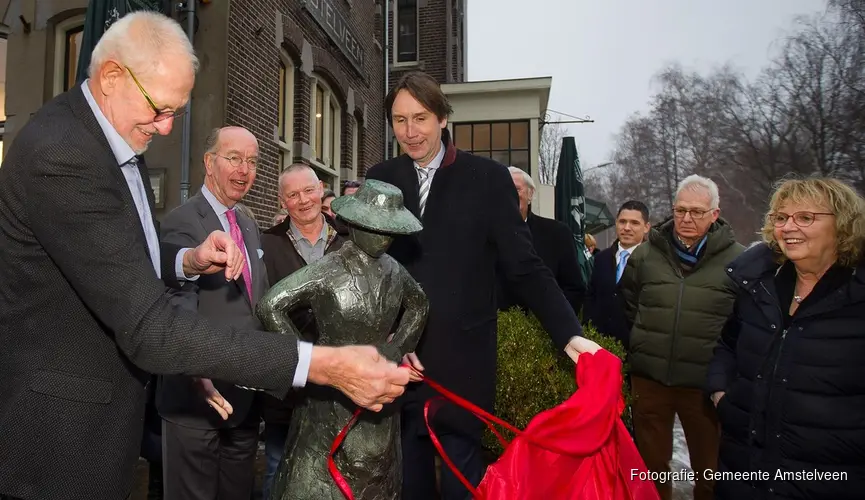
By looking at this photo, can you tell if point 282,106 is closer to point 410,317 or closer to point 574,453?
point 410,317

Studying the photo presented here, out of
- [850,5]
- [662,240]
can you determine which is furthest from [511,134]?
[662,240]

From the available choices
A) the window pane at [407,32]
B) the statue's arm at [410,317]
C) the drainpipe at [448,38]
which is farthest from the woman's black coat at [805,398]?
the window pane at [407,32]

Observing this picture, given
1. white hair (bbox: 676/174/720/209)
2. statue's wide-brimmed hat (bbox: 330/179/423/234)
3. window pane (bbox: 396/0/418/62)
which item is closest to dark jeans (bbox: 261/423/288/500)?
statue's wide-brimmed hat (bbox: 330/179/423/234)

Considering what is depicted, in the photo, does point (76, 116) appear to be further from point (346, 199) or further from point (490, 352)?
point (490, 352)

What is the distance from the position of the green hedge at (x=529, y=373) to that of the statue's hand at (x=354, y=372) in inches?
109

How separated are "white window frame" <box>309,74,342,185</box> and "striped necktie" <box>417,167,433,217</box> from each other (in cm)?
672

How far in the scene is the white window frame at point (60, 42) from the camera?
6.66 m

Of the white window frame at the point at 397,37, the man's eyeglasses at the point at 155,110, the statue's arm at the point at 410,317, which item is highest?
the white window frame at the point at 397,37

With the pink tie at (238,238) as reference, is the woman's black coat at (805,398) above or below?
below

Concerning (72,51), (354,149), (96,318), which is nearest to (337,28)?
(354,149)

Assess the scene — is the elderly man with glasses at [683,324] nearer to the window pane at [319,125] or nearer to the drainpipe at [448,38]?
the window pane at [319,125]

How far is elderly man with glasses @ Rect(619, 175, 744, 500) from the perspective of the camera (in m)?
3.49

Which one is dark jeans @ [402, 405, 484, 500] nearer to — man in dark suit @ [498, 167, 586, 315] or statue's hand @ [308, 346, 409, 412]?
statue's hand @ [308, 346, 409, 412]

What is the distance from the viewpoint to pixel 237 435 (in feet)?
9.81
